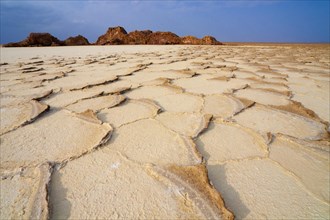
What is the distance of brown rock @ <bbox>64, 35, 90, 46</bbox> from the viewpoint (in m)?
16.3

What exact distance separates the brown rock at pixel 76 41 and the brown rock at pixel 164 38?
5.90m

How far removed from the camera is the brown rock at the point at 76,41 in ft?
53.4

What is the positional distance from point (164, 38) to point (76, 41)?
25.7 feet

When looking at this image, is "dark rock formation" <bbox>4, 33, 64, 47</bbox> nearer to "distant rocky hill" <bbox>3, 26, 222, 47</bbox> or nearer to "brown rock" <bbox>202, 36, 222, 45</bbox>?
"distant rocky hill" <bbox>3, 26, 222, 47</bbox>

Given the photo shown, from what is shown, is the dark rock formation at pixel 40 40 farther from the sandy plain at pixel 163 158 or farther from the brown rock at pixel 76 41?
the sandy plain at pixel 163 158

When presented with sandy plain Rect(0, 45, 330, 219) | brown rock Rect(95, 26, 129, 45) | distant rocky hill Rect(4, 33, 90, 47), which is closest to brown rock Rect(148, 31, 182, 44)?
brown rock Rect(95, 26, 129, 45)

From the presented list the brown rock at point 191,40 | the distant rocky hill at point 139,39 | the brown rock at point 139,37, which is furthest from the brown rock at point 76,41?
the brown rock at point 191,40

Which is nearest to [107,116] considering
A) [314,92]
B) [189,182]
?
[189,182]

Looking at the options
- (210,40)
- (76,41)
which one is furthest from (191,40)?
(76,41)

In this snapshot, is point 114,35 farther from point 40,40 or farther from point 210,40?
point 210,40

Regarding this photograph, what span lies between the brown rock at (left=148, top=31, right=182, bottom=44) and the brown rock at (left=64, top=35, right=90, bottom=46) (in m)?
5.90

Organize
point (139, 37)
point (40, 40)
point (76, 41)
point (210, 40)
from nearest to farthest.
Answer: point (40, 40)
point (76, 41)
point (210, 40)
point (139, 37)

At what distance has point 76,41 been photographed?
55.0 ft

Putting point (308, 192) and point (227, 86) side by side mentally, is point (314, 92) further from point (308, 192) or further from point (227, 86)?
point (308, 192)
